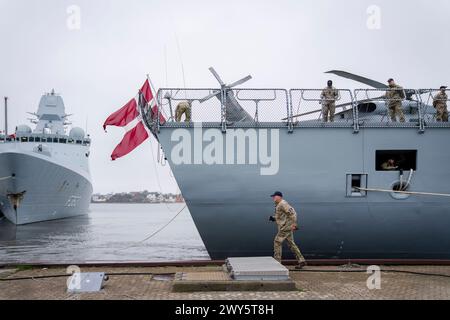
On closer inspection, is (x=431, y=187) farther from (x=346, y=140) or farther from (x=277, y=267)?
(x=277, y=267)

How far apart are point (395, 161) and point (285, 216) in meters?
4.94

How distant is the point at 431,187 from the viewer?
484 inches

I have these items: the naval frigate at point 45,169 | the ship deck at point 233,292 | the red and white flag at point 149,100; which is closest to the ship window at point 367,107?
the ship deck at point 233,292

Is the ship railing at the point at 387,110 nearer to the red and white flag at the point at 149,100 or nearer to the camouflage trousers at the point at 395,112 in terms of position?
the camouflage trousers at the point at 395,112

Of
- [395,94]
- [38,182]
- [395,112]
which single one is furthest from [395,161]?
[38,182]

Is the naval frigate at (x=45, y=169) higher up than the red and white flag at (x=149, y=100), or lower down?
lower down

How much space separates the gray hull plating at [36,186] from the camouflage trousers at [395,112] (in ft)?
99.5

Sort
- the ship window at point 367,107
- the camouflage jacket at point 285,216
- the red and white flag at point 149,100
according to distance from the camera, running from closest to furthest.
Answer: the camouflage jacket at point 285,216
the red and white flag at point 149,100
the ship window at point 367,107

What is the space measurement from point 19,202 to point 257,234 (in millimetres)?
31987

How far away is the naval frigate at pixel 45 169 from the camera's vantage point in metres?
37.0

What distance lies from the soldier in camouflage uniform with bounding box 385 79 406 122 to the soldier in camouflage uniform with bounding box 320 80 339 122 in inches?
57.3

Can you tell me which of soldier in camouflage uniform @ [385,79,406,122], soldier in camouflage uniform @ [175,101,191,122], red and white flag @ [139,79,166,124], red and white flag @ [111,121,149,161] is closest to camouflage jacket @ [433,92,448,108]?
soldier in camouflage uniform @ [385,79,406,122]

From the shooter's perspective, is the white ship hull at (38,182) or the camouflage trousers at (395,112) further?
the white ship hull at (38,182)
